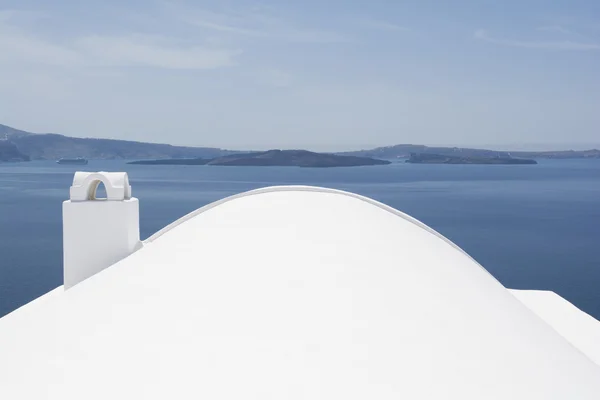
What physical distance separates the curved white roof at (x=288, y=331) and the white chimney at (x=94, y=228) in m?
1.39

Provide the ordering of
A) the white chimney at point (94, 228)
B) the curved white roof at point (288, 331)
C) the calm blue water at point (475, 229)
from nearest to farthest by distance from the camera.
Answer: the curved white roof at point (288, 331)
the white chimney at point (94, 228)
the calm blue water at point (475, 229)

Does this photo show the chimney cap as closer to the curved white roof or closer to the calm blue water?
the curved white roof

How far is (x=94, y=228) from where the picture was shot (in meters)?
12.4

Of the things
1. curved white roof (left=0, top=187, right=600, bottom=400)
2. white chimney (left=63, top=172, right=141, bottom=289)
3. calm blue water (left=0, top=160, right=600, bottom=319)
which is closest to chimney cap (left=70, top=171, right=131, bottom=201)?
white chimney (left=63, top=172, right=141, bottom=289)

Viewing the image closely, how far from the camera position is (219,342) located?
7.03 m

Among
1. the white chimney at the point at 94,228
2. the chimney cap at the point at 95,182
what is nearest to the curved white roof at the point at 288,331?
the white chimney at the point at 94,228

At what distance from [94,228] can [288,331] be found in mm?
6886

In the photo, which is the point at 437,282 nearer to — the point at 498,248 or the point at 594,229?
the point at 498,248

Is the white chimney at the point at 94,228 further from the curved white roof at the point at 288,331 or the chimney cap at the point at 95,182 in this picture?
the curved white roof at the point at 288,331

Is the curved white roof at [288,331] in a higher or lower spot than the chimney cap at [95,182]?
lower

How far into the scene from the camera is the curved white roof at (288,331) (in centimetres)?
627

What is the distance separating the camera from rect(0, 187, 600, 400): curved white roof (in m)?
6.27

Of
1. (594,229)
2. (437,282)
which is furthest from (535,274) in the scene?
(437,282)

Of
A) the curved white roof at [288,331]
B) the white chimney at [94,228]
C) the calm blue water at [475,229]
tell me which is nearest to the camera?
the curved white roof at [288,331]
